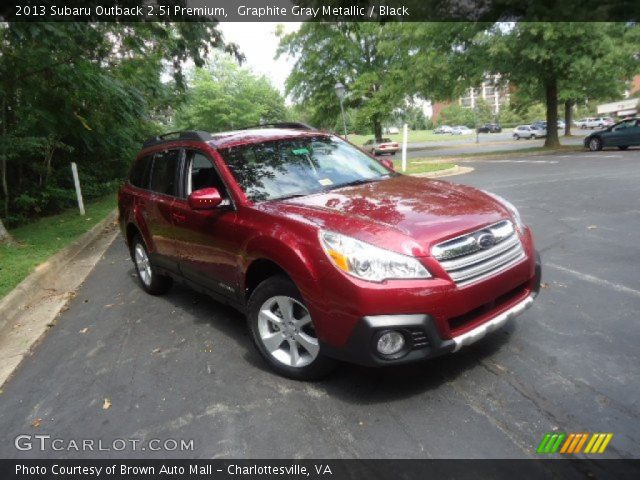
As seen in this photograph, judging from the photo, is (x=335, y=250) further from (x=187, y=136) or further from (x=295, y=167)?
(x=187, y=136)

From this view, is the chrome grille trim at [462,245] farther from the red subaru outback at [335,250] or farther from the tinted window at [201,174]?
the tinted window at [201,174]

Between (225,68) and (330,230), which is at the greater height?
(225,68)

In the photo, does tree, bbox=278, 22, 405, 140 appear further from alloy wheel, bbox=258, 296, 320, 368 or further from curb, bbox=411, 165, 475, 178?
alloy wheel, bbox=258, 296, 320, 368

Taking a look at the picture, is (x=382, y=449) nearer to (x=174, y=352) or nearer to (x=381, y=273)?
(x=381, y=273)

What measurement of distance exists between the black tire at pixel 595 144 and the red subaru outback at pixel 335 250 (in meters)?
19.6

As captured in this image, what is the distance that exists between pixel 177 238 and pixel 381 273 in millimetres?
2462

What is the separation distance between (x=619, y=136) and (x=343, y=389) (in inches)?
814

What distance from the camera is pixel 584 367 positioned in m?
3.12

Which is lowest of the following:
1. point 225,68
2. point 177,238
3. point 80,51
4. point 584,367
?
point 584,367

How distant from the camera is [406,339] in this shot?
9.16 feet

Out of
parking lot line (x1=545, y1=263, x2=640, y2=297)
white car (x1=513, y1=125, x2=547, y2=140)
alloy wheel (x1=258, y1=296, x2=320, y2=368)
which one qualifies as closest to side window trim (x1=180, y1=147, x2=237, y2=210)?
alloy wheel (x1=258, y1=296, x2=320, y2=368)

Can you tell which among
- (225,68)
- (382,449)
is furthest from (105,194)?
(225,68)

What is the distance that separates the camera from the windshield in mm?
3795

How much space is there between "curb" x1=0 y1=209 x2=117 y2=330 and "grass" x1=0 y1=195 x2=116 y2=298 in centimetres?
10
